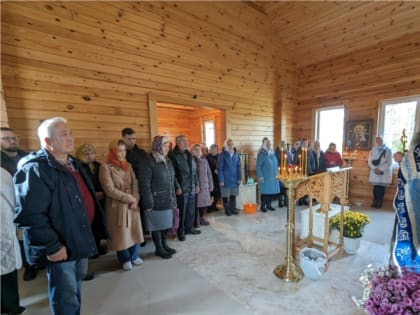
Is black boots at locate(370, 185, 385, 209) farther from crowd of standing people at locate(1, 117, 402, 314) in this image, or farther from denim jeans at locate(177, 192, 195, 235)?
denim jeans at locate(177, 192, 195, 235)

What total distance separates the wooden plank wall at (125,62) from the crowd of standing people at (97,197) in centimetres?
72

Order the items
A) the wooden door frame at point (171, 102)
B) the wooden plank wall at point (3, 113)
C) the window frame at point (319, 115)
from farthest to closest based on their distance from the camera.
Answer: the window frame at point (319, 115) → the wooden door frame at point (171, 102) → the wooden plank wall at point (3, 113)

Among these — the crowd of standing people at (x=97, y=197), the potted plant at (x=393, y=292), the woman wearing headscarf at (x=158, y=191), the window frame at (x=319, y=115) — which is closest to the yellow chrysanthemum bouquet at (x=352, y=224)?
the crowd of standing people at (x=97, y=197)

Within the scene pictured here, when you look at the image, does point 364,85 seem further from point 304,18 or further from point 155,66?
point 155,66

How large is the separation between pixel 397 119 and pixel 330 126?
4.53 feet

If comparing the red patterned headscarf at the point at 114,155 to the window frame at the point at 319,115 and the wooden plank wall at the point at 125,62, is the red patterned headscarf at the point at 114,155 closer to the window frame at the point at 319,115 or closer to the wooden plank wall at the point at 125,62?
the wooden plank wall at the point at 125,62

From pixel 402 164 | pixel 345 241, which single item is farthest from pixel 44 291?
pixel 345 241

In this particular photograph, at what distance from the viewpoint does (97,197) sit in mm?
1657

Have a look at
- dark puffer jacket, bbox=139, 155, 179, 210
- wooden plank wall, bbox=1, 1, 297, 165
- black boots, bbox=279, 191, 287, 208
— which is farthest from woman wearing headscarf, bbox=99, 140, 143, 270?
black boots, bbox=279, 191, 287, 208

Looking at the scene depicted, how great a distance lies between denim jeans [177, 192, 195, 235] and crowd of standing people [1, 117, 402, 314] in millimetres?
15

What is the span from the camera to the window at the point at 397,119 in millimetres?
4355

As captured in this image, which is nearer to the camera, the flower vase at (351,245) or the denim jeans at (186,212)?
the flower vase at (351,245)

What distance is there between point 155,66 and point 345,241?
12.5ft

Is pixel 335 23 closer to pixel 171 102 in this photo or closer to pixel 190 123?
pixel 171 102
